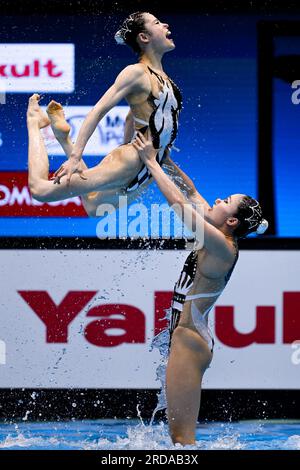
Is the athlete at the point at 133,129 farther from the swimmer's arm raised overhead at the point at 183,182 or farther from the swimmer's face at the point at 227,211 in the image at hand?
the swimmer's face at the point at 227,211

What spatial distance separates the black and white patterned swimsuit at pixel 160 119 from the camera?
7762mm

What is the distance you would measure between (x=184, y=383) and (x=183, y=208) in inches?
41.7

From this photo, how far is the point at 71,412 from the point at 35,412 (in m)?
0.29

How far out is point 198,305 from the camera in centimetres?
798

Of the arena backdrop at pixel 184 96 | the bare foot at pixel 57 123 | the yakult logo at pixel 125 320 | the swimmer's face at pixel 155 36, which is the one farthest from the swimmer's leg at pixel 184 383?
the arena backdrop at pixel 184 96

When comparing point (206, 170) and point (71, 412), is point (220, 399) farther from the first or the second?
point (206, 170)

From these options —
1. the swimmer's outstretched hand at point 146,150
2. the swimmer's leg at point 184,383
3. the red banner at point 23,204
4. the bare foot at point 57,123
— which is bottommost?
the swimmer's leg at point 184,383

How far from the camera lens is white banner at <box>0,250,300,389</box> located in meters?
10.5

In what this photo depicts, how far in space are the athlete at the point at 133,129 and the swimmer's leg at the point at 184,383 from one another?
96cm

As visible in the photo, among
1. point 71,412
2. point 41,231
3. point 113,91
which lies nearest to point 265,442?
point 71,412

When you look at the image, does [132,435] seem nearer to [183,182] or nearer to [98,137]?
[183,182]

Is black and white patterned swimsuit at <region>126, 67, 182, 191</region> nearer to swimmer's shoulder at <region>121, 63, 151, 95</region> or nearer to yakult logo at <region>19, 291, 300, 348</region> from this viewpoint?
swimmer's shoulder at <region>121, 63, 151, 95</region>

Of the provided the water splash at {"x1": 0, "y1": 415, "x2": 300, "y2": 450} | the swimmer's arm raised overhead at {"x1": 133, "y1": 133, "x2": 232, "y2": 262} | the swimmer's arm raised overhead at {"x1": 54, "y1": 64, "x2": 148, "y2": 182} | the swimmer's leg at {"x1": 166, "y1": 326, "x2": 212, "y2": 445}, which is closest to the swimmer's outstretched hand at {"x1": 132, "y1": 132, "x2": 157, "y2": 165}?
the swimmer's arm raised overhead at {"x1": 133, "y1": 133, "x2": 232, "y2": 262}

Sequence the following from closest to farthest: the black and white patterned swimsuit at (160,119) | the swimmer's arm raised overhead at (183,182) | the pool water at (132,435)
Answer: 1. the black and white patterned swimsuit at (160,119)
2. the swimmer's arm raised overhead at (183,182)
3. the pool water at (132,435)
